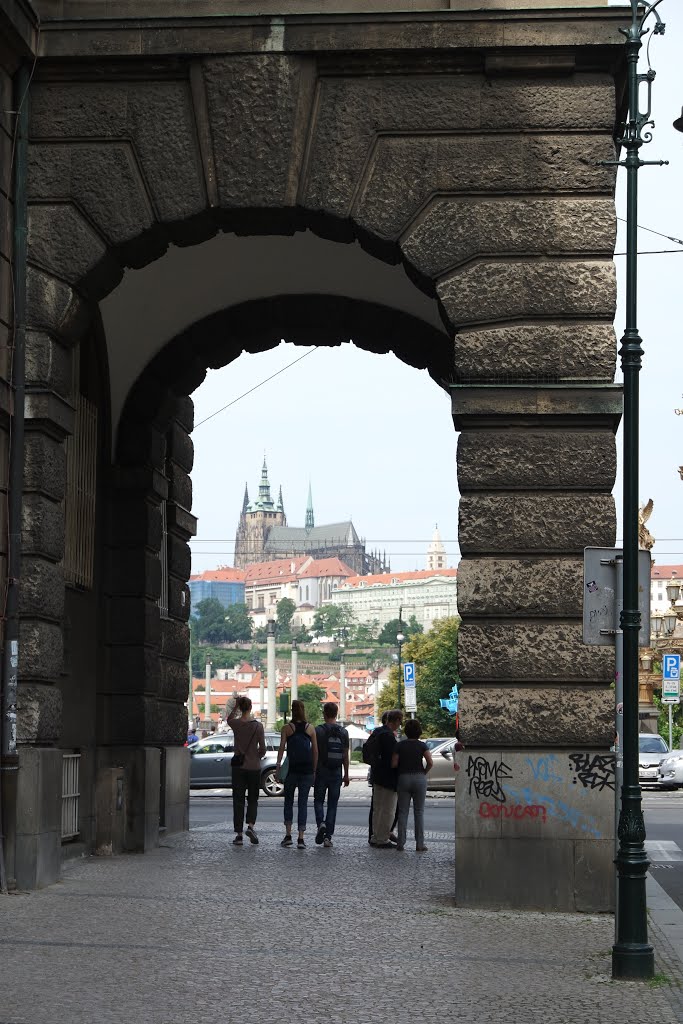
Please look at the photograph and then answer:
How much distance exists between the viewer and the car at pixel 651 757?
4212 centimetres

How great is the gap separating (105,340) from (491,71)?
5.67 m

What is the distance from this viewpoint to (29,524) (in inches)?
513

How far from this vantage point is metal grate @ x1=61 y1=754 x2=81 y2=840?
51.0ft

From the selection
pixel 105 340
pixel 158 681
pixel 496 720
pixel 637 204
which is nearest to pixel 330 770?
pixel 158 681

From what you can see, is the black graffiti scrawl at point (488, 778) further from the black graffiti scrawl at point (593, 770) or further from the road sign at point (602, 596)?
the road sign at point (602, 596)

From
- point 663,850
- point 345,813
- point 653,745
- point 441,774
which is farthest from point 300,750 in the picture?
point 653,745

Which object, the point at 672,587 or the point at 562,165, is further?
the point at 672,587

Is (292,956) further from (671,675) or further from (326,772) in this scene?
(671,675)

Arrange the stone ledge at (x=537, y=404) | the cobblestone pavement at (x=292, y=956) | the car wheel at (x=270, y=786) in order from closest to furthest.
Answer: the cobblestone pavement at (x=292, y=956) < the stone ledge at (x=537, y=404) < the car wheel at (x=270, y=786)

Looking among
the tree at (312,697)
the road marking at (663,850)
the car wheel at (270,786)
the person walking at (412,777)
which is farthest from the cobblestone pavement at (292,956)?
the tree at (312,697)

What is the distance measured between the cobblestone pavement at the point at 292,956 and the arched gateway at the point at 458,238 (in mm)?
1006

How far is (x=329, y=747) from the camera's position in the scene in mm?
Result: 19375

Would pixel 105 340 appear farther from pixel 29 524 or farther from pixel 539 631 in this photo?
pixel 539 631

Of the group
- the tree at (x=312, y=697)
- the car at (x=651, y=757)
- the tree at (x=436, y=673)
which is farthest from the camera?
the tree at (x=312, y=697)
